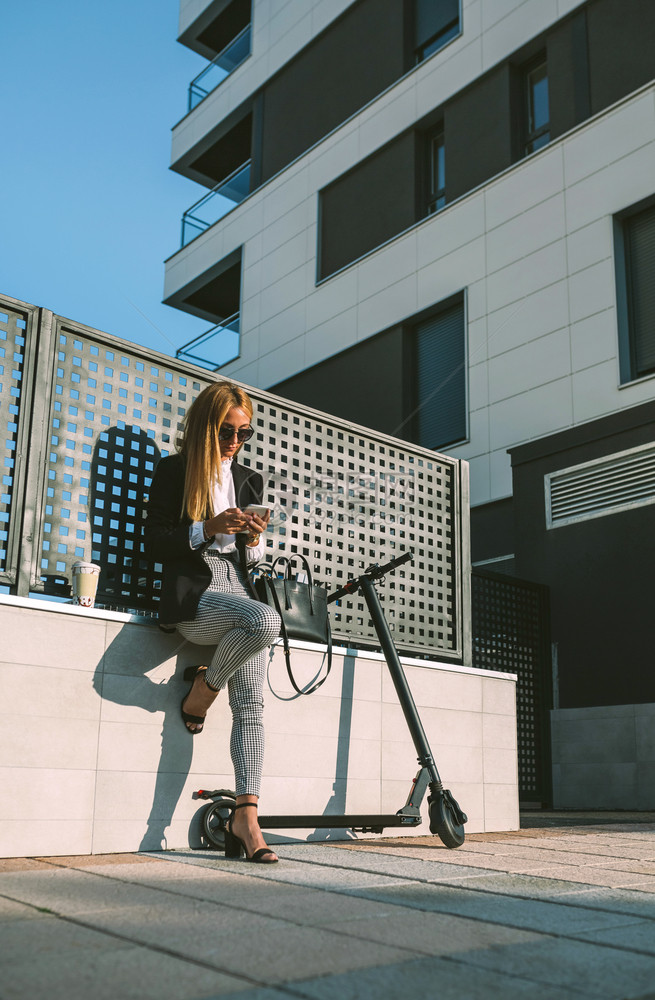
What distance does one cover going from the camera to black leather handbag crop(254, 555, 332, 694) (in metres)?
3.96

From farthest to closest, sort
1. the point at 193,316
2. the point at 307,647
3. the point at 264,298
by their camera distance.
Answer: the point at 193,316, the point at 264,298, the point at 307,647

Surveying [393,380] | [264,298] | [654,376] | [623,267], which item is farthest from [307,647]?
[264,298]

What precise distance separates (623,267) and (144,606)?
7632 millimetres

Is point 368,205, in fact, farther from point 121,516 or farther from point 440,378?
point 121,516

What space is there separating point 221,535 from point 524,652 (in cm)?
523

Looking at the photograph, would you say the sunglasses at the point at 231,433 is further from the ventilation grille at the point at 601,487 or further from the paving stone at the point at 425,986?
the ventilation grille at the point at 601,487

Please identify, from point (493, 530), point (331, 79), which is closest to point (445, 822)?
point (493, 530)

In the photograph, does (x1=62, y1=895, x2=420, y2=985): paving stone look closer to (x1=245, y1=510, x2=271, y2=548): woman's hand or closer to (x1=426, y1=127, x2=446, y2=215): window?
(x1=245, y1=510, x2=271, y2=548): woman's hand

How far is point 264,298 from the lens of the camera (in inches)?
601

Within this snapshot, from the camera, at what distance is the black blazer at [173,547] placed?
3635 millimetres

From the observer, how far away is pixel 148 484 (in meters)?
4.21

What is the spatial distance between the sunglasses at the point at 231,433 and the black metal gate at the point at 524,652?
13.8 ft

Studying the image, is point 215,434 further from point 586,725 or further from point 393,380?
point 393,380

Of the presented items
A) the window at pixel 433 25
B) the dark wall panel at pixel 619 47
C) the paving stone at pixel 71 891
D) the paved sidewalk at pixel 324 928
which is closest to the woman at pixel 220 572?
the paved sidewalk at pixel 324 928
